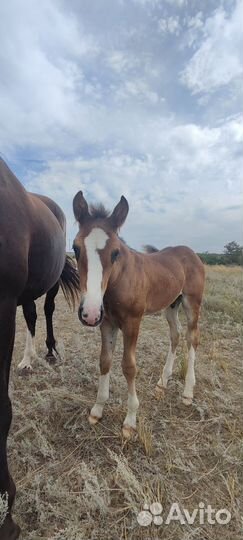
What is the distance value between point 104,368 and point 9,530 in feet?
4.30

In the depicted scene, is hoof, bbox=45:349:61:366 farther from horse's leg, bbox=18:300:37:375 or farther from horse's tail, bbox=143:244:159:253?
horse's tail, bbox=143:244:159:253

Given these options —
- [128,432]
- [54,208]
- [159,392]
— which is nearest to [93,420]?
[128,432]

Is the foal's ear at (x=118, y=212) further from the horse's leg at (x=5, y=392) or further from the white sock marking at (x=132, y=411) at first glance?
the white sock marking at (x=132, y=411)

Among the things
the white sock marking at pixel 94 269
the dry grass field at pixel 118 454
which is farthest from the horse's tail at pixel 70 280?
the white sock marking at pixel 94 269

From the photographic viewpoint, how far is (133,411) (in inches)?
99.5

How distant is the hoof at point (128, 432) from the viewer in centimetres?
238

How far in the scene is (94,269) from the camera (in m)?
1.96

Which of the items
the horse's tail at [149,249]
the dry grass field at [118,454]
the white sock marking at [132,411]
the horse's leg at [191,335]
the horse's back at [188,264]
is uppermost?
the horse's tail at [149,249]

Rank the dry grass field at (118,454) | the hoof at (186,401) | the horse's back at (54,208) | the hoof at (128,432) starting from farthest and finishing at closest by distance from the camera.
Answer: the horse's back at (54,208), the hoof at (186,401), the hoof at (128,432), the dry grass field at (118,454)

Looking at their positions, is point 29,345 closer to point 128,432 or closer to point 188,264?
point 128,432

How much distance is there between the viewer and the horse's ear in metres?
2.26

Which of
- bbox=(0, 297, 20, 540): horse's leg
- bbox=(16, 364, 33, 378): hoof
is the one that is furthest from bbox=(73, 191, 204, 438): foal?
bbox=(16, 364, 33, 378): hoof

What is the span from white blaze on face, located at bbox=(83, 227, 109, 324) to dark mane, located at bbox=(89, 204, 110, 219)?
0.64 ft

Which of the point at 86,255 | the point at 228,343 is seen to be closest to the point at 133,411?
the point at 86,255
